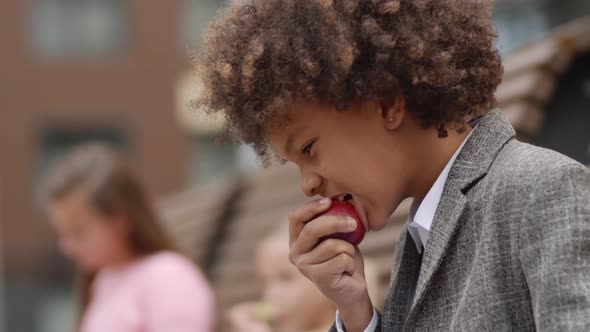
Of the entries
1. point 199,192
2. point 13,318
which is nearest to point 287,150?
point 199,192

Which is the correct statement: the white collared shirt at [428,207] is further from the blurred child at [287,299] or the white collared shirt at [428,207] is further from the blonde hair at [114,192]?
the blonde hair at [114,192]

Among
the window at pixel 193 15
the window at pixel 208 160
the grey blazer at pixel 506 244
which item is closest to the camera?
the grey blazer at pixel 506 244

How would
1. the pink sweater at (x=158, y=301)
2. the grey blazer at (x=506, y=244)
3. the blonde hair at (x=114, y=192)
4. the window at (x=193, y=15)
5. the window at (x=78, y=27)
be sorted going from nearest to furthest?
the grey blazer at (x=506, y=244) < the pink sweater at (x=158, y=301) < the blonde hair at (x=114, y=192) < the window at (x=78, y=27) < the window at (x=193, y=15)

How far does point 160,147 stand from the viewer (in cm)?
2277

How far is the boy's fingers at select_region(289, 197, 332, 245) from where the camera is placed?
216cm

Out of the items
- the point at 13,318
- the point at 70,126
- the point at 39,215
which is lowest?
the point at 13,318

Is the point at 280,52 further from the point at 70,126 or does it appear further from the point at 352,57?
the point at 70,126

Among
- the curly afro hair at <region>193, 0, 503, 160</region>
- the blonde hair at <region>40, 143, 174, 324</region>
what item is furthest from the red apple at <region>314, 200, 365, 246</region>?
the blonde hair at <region>40, 143, 174, 324</region>

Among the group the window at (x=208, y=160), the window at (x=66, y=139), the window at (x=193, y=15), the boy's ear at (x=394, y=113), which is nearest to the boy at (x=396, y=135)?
the boy's ear at (x=394, y=113)

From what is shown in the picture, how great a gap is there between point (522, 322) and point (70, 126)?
70.9 feet

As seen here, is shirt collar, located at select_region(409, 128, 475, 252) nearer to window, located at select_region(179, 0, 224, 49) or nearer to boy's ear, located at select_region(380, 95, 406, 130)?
boy's ear, located at select_region(380, 95, 406, 130)

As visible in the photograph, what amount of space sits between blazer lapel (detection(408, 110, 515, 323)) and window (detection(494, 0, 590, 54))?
26.0 feet

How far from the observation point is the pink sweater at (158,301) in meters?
4.32

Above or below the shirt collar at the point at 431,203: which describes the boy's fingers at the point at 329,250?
below
